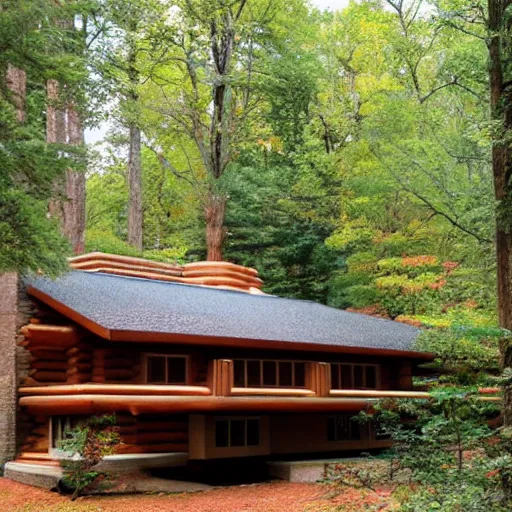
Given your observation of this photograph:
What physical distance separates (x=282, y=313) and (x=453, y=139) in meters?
8.82

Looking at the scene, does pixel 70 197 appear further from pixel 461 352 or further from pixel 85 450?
pixel 461 352

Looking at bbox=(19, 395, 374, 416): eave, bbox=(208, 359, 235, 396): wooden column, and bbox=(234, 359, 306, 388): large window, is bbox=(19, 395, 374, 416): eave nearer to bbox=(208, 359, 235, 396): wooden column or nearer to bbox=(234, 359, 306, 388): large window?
bbox=(208, 359, 235, 396): wooden column

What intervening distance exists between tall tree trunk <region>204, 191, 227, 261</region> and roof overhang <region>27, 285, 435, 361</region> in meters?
11.9

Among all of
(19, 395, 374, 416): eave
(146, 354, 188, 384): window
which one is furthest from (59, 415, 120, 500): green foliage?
(146, 354, 188, 384): window

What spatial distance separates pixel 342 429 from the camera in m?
16.0

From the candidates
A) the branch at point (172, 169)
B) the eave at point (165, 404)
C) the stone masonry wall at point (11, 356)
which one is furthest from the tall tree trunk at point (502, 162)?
the branch at point (172, 169)

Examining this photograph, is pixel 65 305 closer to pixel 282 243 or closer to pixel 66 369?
pixel 66 369

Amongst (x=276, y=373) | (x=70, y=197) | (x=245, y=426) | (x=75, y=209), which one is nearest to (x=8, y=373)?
(x=245, y=426)

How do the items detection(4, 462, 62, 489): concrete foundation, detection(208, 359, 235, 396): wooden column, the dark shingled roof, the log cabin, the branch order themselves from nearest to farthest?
detection(4, 462, 62, 489): concrete foundation < the log cabin < detection(208, 359, 235, 396): wooden column < the dark shingled roof < the branch

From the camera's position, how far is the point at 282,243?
30.9m

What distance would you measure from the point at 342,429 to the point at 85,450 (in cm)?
695

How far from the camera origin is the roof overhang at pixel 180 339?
37.2ft

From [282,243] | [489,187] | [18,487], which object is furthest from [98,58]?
[18,487]

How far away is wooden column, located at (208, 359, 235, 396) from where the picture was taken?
1216 centimetres
